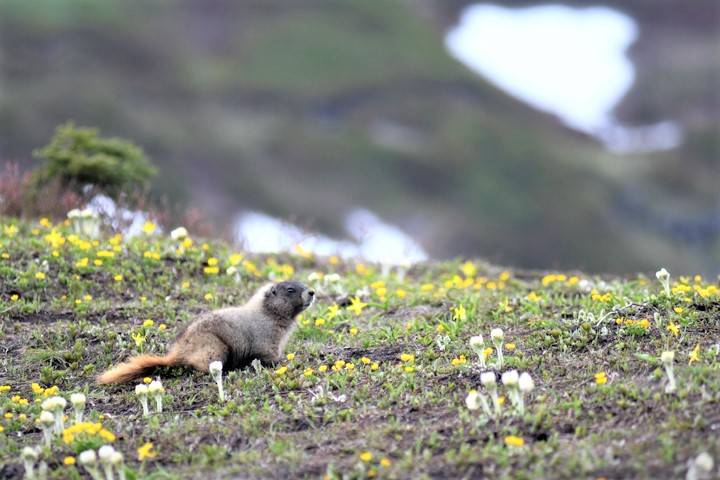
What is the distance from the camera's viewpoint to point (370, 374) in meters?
7.59

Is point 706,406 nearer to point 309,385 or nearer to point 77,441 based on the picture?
point 309,385

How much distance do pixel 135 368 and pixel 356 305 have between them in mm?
2785

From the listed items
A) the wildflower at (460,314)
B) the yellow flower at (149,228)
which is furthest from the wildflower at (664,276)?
the yellow flower at (149,228)

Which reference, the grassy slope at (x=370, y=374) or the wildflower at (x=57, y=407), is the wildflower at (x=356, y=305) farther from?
the wildflower at (x=57, y=407)

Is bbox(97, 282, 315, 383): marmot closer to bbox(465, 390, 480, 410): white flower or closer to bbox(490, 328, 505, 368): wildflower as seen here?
bbox(490, 328, 505, 368): wildflower

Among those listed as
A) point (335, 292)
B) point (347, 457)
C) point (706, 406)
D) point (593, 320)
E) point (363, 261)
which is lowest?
point (347, 457)

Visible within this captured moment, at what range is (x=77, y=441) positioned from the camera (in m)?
6.34

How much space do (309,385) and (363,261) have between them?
6267 mm

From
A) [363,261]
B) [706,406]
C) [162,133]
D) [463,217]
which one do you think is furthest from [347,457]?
[162,133]

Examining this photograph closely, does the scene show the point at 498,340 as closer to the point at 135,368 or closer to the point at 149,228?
the point at 135,368

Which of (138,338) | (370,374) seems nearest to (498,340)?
(370,374)

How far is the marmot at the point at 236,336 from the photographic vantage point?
7.82 meters

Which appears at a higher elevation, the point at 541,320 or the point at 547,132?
the point at 547,132

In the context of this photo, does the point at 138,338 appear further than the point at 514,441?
Yes
